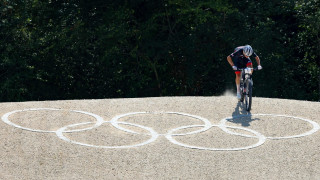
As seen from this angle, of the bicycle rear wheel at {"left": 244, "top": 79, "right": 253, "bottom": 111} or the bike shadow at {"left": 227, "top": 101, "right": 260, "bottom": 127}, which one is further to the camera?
the bicycle rear wheel at {"left": 244, "top": 79, "right": 253, "bottom": 111}

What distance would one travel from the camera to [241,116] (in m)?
12.0

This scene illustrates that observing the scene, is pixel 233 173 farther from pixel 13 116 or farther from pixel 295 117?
pixel 13 116

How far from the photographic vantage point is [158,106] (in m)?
13.0

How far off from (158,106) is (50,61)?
744 centimetres

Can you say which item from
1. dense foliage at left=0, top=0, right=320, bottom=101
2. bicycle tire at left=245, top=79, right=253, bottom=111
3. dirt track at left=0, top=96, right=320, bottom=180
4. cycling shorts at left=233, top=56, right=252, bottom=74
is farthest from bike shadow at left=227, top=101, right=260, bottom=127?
dense foliage at left=0, top=0, right=320, bottom=101

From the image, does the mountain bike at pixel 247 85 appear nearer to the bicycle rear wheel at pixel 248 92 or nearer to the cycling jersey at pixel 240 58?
the bicycle rear wheel at pixel 248 92

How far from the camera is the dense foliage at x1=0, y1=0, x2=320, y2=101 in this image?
742 inches

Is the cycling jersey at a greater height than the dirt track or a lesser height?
greater

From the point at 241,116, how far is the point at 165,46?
8.34m

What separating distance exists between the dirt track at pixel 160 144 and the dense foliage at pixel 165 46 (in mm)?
5997

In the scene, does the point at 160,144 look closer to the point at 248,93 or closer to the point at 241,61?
the point at 248,93

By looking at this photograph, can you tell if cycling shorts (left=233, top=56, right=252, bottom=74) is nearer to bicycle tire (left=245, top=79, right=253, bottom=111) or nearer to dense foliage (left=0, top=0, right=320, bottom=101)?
bicycle tire (left=245, top=79, right=253, bottom=111)

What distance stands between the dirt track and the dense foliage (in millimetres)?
5997

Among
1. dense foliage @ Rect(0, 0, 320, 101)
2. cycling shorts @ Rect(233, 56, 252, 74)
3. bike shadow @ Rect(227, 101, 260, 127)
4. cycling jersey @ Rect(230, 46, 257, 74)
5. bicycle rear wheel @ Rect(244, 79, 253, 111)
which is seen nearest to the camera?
bike shadow @ Rect(227, 101, 260, 127)
